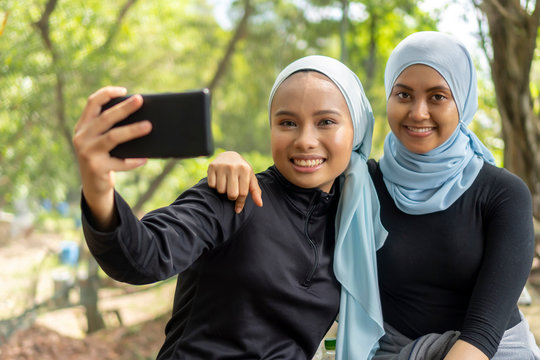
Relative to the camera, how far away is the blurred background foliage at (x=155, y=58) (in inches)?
184

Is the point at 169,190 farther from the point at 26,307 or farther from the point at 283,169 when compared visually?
the point at 283,169

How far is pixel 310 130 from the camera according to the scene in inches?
60.8

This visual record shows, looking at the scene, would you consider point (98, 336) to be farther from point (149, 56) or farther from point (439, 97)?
point (439, 97)

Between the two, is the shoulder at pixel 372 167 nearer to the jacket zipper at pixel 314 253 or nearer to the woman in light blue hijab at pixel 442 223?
the woman in light blue hijab at pixel 442 223

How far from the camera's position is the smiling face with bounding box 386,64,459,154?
5.48 ft

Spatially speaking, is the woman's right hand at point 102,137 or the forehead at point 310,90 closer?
the woman's right hand at point 102,137

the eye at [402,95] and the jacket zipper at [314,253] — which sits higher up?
the eye at [402,95]

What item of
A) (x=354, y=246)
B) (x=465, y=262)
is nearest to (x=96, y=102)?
(x=354, y=246)

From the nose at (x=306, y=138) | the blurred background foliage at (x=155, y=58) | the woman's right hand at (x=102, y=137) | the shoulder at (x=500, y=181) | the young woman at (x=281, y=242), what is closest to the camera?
the woman's right hand at (x=102, y=137)

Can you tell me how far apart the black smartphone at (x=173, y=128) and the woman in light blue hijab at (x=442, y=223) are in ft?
2.86

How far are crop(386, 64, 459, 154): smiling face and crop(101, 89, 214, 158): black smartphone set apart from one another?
34.2 inches

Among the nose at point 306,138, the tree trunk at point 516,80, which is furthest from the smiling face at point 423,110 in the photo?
the tree trunk at point 516,80

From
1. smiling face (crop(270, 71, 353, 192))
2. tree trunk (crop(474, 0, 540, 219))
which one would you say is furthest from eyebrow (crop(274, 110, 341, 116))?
tree trunk (crop(474, 0, 540, 219))

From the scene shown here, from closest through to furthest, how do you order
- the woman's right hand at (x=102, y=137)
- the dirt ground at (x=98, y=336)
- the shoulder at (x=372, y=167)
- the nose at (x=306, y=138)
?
1. the woman's right hand at (x=102, y=137)
2. the nose at (x=306, y=138)
3. the shoulder at (x=372, y=167)
4. the dirt ground at (x=98, y=336)
